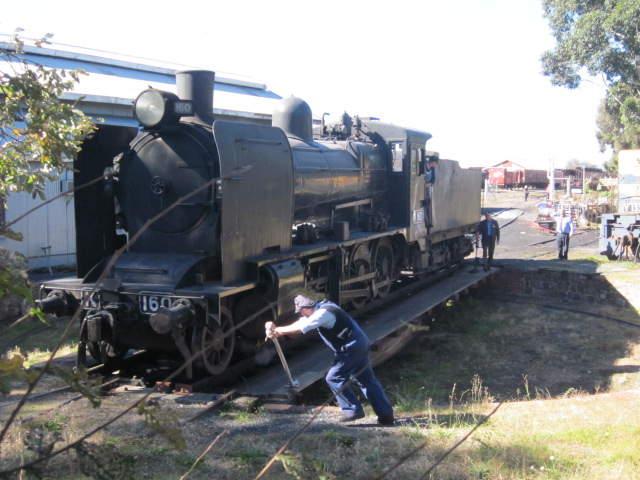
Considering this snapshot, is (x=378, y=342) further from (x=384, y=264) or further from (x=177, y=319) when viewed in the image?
(x=177, y=319)

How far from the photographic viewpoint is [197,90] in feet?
25.4

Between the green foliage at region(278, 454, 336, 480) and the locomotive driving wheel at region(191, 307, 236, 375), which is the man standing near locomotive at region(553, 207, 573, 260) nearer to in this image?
the locomotive driving wheel at region(191, 307, 236, 375)

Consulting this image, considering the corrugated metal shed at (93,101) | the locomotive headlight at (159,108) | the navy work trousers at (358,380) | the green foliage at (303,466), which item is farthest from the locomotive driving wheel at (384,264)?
the green foliage at (303,466)

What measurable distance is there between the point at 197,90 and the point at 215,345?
315 centimetres

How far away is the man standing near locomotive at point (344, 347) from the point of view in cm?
575

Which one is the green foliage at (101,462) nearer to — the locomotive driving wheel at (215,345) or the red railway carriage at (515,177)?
the locomotive driving wheel at (215,345)

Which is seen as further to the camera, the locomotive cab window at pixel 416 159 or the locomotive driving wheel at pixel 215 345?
the locomotive cab window at pixel 416 159

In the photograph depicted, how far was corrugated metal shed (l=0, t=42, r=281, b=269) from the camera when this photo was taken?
14.5 m

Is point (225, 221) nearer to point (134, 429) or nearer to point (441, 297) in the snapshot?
point (134, 429)

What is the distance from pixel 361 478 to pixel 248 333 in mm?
3404

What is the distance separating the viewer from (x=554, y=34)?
32.9 metres

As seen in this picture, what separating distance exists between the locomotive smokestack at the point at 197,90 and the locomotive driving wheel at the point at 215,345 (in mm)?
2442

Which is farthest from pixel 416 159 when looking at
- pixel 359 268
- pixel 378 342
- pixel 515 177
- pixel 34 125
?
pixel 515 177

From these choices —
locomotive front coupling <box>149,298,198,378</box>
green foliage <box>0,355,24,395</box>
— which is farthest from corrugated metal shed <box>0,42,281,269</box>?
green foliage <box>0,355,24,395</box>
